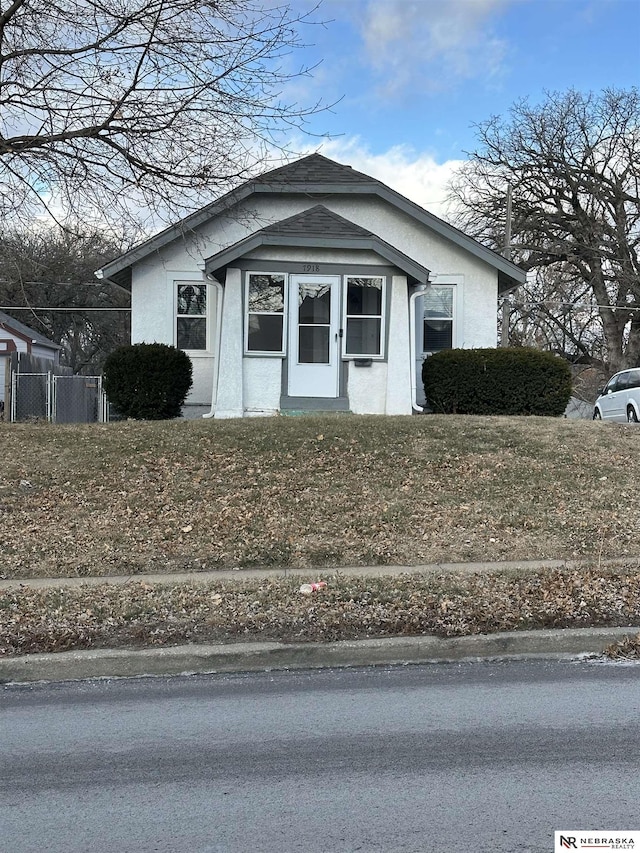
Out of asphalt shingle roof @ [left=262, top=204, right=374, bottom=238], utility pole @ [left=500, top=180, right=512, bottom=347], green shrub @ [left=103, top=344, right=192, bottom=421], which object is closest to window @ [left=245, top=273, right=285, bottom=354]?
asphalt shingle roof @ [left=262, top=204, right=374, bottom=238]

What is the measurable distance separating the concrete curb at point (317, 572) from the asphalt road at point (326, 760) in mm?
1906

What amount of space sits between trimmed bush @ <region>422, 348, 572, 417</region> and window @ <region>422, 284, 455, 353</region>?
224 centimetres

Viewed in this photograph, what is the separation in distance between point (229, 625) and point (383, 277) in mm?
10548

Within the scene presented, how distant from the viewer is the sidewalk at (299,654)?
203 inches

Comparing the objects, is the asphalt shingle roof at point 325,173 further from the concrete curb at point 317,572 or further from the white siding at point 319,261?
the concrete curb at point 317,572

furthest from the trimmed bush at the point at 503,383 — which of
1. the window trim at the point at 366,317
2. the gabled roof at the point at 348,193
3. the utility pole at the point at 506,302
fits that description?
the utility pole at the point at 506,302

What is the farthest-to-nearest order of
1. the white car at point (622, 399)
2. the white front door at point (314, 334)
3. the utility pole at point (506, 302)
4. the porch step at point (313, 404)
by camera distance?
the utility pole at point (506, 302) → the white car at point (622, 399) → the white front door at point (314, 334) → the porch step at point (313, 404)

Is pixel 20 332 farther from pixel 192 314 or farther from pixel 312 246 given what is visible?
pixel 312 246

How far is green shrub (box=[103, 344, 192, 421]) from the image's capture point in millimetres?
14594

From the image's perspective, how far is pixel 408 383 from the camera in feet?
49.5

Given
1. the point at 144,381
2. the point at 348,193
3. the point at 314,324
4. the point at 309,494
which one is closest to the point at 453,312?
the point at 348,193

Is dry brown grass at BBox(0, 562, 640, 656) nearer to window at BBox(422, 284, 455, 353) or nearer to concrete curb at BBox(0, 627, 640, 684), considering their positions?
concrete curb at BBox(0, 627, 640, 684)

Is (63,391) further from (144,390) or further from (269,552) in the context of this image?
(269,552)

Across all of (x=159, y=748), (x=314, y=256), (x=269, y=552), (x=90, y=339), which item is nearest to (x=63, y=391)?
(x=314, y=256)
